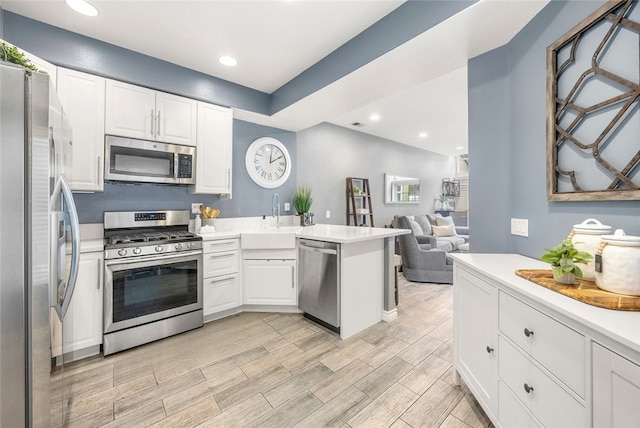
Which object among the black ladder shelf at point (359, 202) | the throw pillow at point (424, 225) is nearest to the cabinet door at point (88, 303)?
the black ladder shelf at point (359, 202)

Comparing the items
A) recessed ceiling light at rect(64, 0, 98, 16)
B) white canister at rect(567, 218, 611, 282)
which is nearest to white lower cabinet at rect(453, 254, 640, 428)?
white canister at rect(567, 218, 611, 282)

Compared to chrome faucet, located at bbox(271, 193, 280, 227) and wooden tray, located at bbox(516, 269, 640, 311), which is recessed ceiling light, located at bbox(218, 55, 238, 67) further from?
wooden tray, located at bbox(516, 269, 640, 311)

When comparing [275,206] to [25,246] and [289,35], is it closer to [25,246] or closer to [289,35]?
[289,35]

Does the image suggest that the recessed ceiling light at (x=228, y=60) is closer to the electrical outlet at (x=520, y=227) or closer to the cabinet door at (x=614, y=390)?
the electrical outlet at (x=520, y=227)

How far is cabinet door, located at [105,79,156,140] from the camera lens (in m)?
2.28

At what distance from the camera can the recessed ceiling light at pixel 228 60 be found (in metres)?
2.46

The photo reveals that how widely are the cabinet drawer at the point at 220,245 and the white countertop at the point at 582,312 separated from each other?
7.35 ft

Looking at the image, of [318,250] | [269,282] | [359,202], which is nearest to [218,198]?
[269,282]

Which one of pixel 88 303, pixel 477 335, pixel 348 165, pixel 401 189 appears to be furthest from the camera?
pixel 401 189

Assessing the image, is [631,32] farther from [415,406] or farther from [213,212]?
[213,212]

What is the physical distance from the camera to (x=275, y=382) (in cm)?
177

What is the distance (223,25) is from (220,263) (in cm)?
213

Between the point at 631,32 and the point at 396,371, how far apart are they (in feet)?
7.22

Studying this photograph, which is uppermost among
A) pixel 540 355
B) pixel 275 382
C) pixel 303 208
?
pixel 303 208
